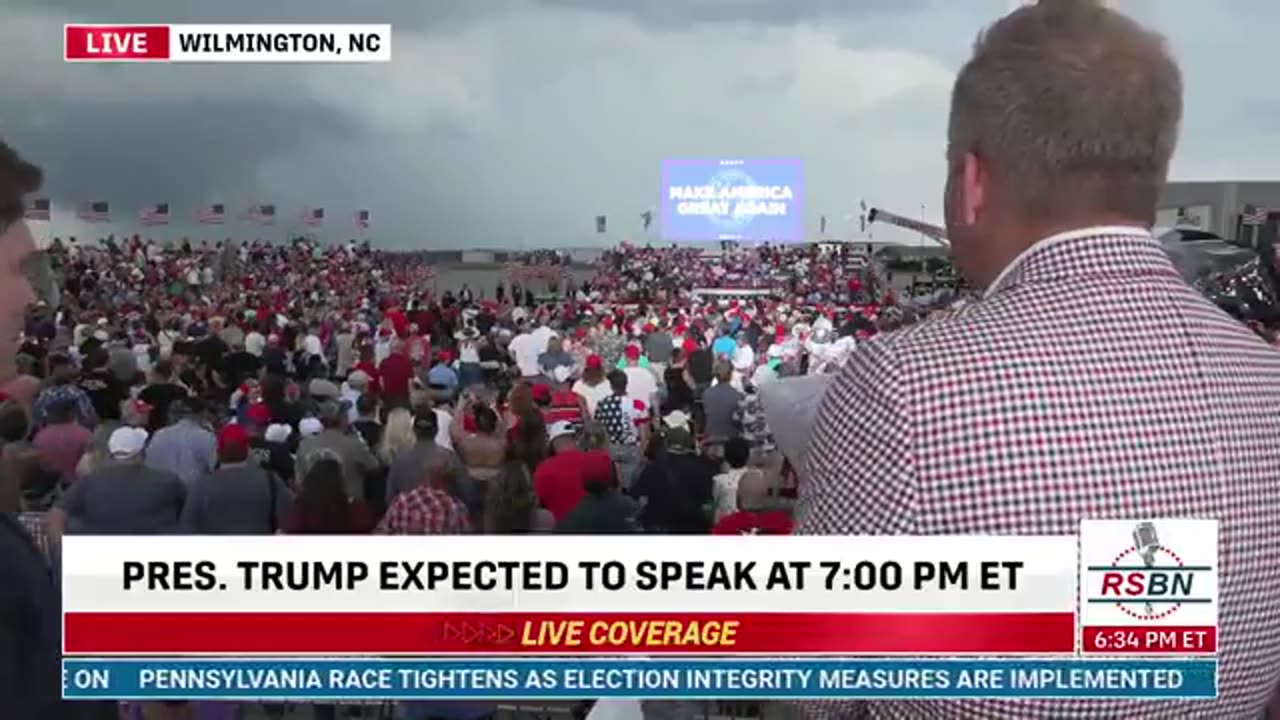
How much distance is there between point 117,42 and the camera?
7.78 feet

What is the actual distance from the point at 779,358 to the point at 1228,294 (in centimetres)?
371

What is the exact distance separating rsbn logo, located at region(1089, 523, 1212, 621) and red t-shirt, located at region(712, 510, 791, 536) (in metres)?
1.88

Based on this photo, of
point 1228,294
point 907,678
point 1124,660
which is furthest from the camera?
point 1228,294

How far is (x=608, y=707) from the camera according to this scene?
1.58m

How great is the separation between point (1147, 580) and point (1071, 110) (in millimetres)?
562

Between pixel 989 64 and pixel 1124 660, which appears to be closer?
pixel 989 64

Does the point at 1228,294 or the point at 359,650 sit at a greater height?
the point at 1228,294

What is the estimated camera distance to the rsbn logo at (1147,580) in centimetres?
97

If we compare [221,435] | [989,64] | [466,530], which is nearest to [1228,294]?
[466,530]

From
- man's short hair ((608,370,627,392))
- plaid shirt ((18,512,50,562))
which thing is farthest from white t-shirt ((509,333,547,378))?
plaid shirt ((18,512,50,562))

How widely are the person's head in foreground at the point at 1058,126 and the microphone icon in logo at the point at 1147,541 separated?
261 millimetres

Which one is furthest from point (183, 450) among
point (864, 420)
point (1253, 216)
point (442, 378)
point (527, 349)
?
point (1253, 216)

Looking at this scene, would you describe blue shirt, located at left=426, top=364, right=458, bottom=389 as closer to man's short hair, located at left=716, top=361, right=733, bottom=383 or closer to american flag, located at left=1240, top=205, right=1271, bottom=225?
man's short hair, located at left=716, top=361, right=733, bottom=383

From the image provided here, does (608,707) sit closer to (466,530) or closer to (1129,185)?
(1129,185)
